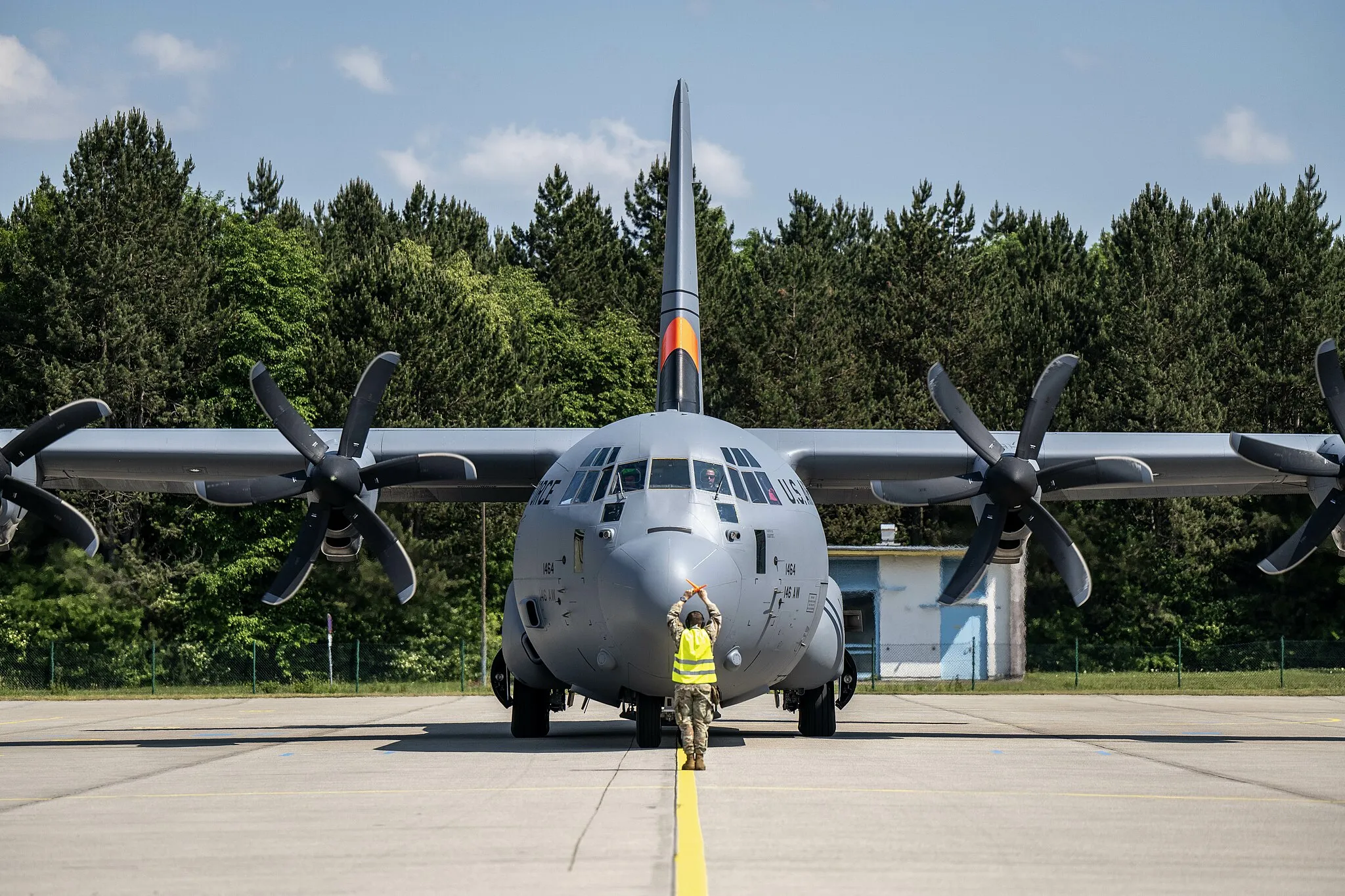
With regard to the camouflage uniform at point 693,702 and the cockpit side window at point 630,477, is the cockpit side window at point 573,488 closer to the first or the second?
the cockpit side window at point 630,477


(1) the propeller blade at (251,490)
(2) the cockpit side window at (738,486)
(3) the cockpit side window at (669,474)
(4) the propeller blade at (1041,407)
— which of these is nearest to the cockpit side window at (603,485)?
(3) the cockpit side window at (669,474)

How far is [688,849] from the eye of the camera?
26.2 feet

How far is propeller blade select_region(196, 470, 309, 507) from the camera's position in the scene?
18.1 metres

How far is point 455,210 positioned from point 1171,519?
1576 inches

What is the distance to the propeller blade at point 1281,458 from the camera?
18.1 metres

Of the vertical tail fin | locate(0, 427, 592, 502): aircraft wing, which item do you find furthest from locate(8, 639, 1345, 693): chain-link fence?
the vertical tail fin

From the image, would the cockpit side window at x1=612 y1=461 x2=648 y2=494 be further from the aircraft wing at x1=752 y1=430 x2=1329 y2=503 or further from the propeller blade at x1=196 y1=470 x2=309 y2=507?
the propeller blade at x1=196 y1=470 x2=309 y2=507

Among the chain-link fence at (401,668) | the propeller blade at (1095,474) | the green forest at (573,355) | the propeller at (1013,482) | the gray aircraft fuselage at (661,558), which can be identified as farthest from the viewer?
the green forest at (573,355)

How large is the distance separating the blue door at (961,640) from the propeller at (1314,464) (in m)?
26.7

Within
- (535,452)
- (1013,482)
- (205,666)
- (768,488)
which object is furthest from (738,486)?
(205,666)

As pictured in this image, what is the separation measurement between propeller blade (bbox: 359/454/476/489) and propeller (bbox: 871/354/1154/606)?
17.1 feet

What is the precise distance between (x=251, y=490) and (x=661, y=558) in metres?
6.76

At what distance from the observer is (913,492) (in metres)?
18.4

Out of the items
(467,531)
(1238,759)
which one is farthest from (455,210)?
(1238,759)
